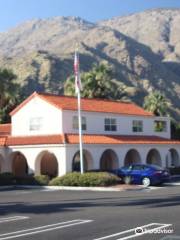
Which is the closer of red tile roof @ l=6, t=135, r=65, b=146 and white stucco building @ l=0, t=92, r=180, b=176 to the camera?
red tile roof @ l=6, t=135, r=65, b=146

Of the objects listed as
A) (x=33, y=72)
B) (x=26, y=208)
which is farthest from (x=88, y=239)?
(x=33, y=72)

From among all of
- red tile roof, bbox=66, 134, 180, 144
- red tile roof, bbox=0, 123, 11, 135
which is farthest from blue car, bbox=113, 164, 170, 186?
red tile roof, bbox=0, 123, 11, 135

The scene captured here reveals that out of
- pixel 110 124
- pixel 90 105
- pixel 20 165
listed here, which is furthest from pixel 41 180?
pixel 110 124

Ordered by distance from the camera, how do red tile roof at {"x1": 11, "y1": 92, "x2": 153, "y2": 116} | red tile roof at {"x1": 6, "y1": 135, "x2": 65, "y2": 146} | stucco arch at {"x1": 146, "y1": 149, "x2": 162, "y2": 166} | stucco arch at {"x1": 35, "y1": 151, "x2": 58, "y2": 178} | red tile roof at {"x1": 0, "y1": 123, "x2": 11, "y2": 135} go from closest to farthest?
red tile roof at {"x1": 6, "y1": 135, "x2": 65, "y2": 146} → red tile roof at {"x1": 11, "y1": 92, "x2": 153, "y2": 116} → stucco arch at {"x1": 35, "y1": 151, "x2": 58, "y2": 178} → stucco arch at {"x1": 146, "y1": 149, "x2": 162, "y2": 166} → red tile roof at {"x1": 0, "y1": 123, "x2": 11, "y2": 135}

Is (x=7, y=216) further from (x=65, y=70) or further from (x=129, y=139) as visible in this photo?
(x=65, y=70)

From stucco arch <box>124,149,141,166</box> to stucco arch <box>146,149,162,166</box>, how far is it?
92.8 inches

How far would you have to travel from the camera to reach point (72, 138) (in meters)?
Answer: 40.0

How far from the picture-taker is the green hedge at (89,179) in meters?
33.3

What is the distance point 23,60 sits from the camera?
172 meters

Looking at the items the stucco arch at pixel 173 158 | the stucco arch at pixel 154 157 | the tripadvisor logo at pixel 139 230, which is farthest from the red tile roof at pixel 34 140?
Answer: the tripadvisor logo at pixel 139 230

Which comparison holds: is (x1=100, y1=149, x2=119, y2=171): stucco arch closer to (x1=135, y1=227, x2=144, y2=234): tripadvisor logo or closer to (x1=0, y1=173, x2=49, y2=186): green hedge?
(x1=0, y1=173, x2=49, y2=186): green hedge

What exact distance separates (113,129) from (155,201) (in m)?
23.0

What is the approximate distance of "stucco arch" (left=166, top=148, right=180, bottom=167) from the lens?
49.7m

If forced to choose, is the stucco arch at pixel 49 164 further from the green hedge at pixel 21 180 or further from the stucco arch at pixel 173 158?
the stucco arch at pixel 173 158
